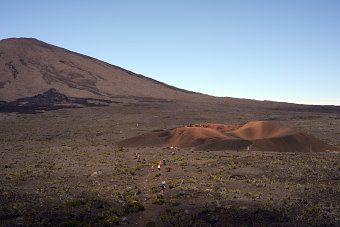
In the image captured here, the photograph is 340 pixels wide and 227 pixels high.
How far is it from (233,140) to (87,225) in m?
23.2

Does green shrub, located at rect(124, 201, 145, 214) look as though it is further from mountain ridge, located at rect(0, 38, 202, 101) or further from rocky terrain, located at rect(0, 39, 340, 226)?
mountain ridge, located at rect(0, 38, 202, 101)


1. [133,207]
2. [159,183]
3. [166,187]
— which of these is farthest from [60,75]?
[133,207]

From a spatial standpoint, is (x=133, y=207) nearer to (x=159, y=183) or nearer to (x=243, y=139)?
(x=159, y=183)

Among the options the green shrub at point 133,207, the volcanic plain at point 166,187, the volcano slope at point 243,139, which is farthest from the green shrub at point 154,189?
the volcano slope at point 243,139

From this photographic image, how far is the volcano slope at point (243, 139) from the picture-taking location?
30.4 meters

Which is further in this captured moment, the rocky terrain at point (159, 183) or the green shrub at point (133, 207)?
the green shrub at point (133, 207)

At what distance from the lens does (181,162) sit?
79.8 feet

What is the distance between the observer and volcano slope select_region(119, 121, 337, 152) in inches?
1196

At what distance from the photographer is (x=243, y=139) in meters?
32.2

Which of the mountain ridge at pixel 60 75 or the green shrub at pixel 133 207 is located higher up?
the mountain ridge at pixel 60 75

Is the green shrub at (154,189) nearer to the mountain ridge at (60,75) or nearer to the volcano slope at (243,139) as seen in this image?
the volcano slope at (243,139)

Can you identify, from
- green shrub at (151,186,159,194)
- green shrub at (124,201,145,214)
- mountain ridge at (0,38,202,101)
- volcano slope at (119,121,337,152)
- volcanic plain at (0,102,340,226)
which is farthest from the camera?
mountain ridge at (0,38,202,101)

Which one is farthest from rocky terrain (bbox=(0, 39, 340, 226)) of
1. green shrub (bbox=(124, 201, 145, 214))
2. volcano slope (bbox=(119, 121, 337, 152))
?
volcano slope (bbox=(119, 121, 337, 152))

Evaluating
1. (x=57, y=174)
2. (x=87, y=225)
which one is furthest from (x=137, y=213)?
(x=57, y=174)
